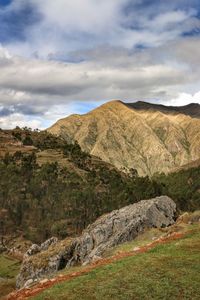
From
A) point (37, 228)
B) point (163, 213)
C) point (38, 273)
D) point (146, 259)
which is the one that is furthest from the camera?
point (37, 228)

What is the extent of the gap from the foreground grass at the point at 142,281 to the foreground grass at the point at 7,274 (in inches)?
1567

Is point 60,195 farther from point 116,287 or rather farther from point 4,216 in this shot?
point 116,287

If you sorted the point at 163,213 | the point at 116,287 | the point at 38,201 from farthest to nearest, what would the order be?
1. the point at 38,201
2. the point at 163,213
3. the point at 116,287

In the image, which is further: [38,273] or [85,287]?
[38,273]

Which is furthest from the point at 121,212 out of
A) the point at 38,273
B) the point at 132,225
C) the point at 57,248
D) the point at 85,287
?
the point at 85,287

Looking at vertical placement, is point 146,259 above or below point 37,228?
above

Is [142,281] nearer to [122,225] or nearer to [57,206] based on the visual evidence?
[122,225]

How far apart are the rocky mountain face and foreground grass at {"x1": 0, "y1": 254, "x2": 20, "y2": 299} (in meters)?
2.96

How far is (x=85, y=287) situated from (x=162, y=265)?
281 inches

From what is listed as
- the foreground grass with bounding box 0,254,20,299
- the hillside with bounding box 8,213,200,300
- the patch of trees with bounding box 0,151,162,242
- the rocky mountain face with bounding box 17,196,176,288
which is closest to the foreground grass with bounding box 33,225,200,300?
the hillside with bounding box 8,213,200,300

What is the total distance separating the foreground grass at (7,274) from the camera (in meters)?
76.3

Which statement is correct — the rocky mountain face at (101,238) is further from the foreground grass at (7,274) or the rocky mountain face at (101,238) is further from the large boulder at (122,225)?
the foreground grass at (7,274)

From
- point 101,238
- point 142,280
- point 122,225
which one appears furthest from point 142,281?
point 122,225

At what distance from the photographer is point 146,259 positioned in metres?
38.8
